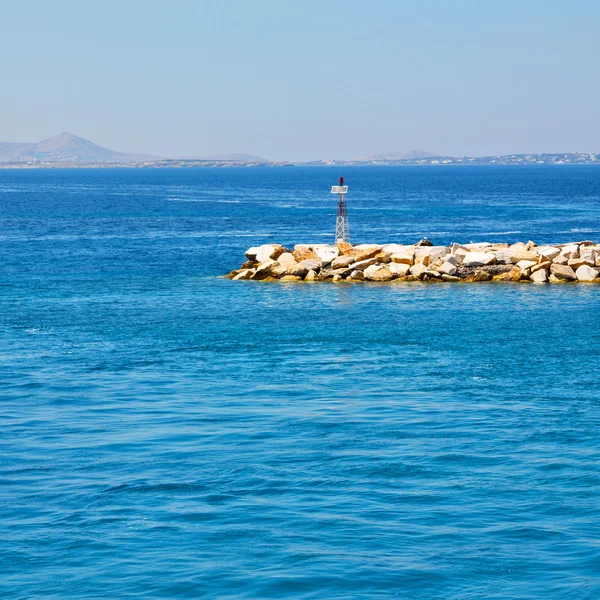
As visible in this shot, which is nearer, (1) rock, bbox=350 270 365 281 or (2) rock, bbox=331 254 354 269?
(1) rock, bbox=350 270 365 281

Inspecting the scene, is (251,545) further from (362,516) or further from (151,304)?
(151,304)

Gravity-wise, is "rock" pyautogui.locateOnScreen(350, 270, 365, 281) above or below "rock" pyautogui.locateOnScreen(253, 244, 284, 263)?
below

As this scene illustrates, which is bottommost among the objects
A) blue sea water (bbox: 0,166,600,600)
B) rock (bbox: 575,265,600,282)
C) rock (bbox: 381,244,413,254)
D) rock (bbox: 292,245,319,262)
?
blue sea water (bbox: 0,166,600,600)

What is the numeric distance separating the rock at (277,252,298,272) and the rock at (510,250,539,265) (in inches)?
515

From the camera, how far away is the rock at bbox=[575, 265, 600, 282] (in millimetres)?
60094

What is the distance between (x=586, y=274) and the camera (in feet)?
197

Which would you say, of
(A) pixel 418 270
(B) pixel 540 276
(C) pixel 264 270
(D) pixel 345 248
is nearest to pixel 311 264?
(C) pixel 264 270

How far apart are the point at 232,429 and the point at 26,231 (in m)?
78.8

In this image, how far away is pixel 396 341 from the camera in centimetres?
4347

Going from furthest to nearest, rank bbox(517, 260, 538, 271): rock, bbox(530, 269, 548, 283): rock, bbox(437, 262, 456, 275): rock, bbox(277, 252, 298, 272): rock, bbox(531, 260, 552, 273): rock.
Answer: bbox(277, 252, 298, 272): rock, bbox(437, 262, 456, 275): rock, bbox(517, 260, 538, 271): rock, bbox(531, 260, 552, 273): rock, bbox(530, 269, 548, 283): rock

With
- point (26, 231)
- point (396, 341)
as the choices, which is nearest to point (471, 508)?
point (396, 341)

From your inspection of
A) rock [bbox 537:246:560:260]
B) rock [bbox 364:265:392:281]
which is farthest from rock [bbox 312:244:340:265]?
rock [bbox 537:246:560:260]

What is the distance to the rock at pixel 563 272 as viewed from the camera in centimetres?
6016

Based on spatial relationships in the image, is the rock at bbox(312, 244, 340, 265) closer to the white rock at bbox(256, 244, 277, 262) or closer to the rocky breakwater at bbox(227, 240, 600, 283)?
the rocky breakwater at bbox(227, 240, 600, 283)
